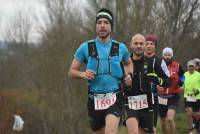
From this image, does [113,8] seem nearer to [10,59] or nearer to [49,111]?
[49,111]

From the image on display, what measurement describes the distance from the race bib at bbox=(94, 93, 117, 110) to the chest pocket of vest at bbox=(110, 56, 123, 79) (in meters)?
0.28

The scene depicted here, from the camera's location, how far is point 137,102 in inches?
351

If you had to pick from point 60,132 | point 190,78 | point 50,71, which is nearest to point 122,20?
point 50,71

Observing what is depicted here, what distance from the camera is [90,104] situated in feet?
24.6

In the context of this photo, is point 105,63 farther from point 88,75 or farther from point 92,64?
point 88,75

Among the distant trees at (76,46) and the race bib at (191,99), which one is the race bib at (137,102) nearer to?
the race bib at (191,99)

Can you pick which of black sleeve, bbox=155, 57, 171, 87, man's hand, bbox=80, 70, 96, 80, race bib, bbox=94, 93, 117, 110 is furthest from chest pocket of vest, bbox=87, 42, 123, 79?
black sleeve, bbox=155, 57, 171, 87

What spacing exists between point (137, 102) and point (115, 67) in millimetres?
1709

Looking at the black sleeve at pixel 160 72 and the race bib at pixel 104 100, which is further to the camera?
the black sleeve at pixel 160 72

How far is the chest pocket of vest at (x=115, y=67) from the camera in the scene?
7.33 metres

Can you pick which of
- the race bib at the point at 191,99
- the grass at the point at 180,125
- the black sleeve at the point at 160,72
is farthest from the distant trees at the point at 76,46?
the black sleeve at the point at 160,72

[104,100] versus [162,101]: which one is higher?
[104,100]

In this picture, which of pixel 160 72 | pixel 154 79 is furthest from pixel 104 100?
pixel 160 72

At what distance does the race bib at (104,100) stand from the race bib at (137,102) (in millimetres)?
1516
